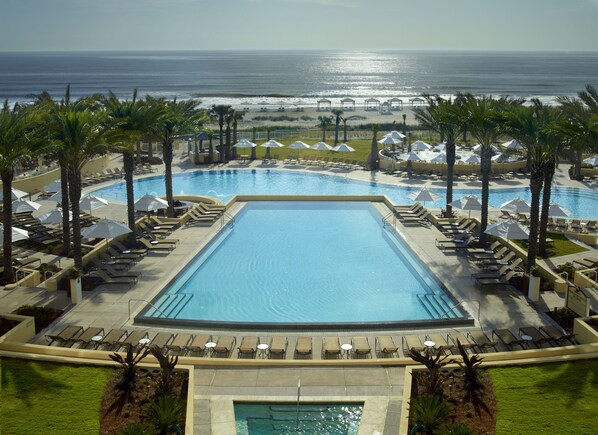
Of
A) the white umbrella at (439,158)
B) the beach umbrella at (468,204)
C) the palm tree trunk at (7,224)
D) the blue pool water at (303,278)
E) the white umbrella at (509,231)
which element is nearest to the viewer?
the blue pool water at (303,278)

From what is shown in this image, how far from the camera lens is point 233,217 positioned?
2800cm

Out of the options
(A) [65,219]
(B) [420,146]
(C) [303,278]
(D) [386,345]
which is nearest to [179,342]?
(D) [386,345]

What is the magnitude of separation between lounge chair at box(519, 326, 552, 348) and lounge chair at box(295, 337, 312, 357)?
5231 millimetres

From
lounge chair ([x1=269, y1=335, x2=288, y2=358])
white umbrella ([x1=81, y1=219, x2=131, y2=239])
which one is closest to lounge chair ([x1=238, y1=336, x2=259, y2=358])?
lounge chair ([x1=269, y1=335, x2=288, y2=358])

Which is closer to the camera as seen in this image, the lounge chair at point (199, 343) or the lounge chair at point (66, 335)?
the lounge chair at point (199, 343)

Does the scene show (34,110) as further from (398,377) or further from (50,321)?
(398,377)

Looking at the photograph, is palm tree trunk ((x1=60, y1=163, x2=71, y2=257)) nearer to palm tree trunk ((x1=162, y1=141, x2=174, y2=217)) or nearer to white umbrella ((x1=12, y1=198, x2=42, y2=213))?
white umbrella ((x1=12, y1=198, x2=42, y2=213))

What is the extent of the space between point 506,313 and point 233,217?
1458 centimetres

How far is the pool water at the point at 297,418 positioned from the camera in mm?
11114

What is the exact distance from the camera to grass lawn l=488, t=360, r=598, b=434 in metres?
10.8

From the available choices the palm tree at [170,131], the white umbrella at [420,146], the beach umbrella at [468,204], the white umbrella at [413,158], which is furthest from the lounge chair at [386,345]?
the white umbrella at [420,146]

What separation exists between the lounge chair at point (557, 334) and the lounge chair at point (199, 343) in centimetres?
821

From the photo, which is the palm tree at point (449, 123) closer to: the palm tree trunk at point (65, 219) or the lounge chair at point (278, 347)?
the lounge chair at point (278, 347)

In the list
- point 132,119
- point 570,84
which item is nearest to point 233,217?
point 132,119
